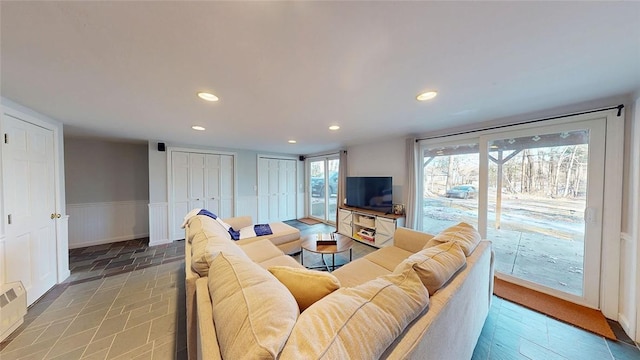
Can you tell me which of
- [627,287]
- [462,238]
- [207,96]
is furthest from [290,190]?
[627,287]

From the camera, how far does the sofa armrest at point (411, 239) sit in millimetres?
2279

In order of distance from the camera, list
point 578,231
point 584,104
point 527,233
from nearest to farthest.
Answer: point 584,104 < point 578,231 < point 527,233

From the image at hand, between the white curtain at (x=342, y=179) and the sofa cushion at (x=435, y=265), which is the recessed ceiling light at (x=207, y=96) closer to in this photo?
the sofa cushion at (x=435, y=265)

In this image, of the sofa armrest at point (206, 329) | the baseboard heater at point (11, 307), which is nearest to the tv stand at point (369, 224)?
the sofa armrest at point (206, 329)

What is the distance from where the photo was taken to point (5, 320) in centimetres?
169

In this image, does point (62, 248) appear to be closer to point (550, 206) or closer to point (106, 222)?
point (106, 222)

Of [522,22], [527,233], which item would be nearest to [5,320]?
[522,22]

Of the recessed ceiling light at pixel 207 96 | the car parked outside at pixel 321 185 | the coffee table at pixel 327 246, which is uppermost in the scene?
the recessed ceiling light at pixel 207 96

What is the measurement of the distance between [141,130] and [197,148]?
1.29 m

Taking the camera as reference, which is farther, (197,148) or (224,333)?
(197,148)

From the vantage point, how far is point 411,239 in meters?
2.38

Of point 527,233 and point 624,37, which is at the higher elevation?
point 624,37

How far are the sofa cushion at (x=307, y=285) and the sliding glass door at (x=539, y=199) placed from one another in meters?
2.84

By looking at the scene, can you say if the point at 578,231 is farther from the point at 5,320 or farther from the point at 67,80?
the point at 5,320
